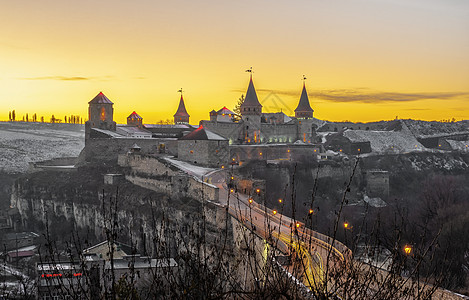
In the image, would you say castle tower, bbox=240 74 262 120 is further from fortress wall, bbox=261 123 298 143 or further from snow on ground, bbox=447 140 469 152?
snow on ground, bbox=447 140 469 152

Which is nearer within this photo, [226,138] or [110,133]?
[110,133]

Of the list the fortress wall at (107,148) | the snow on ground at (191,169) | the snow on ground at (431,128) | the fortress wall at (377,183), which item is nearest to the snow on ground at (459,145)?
the snow on ground at (431,128)

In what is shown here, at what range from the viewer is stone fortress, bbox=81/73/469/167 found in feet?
133

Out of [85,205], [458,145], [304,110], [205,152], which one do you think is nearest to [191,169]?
[205,152]

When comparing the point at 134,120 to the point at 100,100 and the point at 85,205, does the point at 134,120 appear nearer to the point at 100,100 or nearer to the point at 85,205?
the point at 100,100

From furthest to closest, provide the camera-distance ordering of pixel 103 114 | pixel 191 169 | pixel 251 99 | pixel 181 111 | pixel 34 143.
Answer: pixel 34 143
pixel 181 111
pixel 251 99
pixel 103 114
pixel 191 169

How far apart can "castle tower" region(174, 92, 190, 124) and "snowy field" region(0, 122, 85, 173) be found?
28.9 meters

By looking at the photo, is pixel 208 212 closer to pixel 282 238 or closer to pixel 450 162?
pixel 282 238

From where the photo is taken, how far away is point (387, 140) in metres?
69.8

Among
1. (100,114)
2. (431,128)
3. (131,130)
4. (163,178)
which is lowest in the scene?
(163,178)

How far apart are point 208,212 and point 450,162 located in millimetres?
45809

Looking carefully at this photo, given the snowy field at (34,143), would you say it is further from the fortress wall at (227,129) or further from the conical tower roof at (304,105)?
the conical tower roof at (304,105)

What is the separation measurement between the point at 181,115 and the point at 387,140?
30.6 m

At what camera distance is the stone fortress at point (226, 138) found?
40.4 meters
